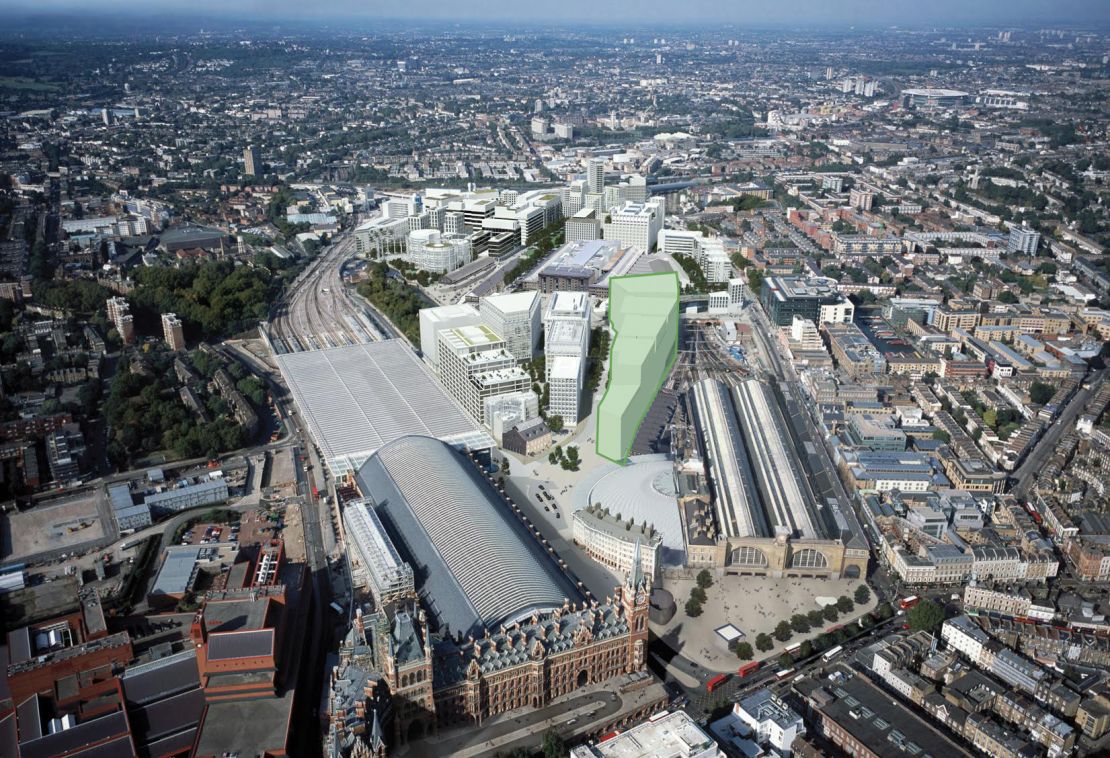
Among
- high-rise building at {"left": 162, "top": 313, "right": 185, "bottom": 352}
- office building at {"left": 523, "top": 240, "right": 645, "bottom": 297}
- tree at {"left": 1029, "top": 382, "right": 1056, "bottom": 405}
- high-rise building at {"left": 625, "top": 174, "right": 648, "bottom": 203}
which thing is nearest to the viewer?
tree at {"left": 1029, "top": 382, "right": 1056, "bottom": 405}

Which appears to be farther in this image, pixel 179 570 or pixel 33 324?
pixel 33 324

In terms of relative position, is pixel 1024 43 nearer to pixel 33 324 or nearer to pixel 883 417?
pixel 883 417

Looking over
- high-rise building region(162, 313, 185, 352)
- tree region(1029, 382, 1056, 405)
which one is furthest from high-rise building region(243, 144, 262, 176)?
tree region(1029, 382, 1056, 405)

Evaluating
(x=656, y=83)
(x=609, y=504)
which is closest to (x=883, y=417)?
(x=609, y=504)

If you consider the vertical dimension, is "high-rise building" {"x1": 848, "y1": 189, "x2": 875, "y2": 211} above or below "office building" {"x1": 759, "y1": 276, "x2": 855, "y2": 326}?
above

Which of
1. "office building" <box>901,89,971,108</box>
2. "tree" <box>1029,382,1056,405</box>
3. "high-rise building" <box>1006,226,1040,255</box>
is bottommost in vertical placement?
"tree" <box>1029,382,1056,405</box>

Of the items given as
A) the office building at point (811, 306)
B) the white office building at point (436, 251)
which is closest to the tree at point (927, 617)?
the office building at point (811, 306)

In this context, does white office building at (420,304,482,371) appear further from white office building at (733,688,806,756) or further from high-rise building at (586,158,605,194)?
high-rise building at (586,158,605,194)
